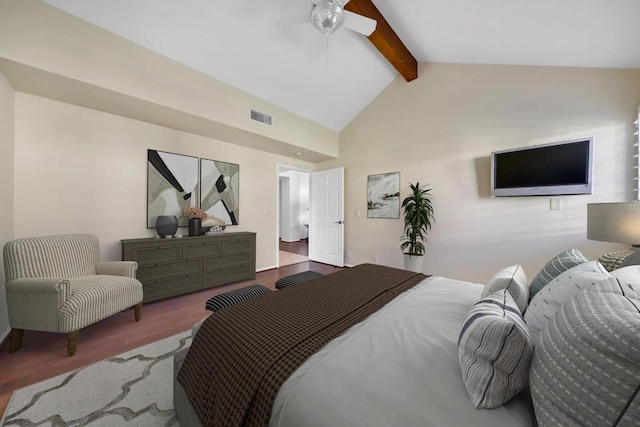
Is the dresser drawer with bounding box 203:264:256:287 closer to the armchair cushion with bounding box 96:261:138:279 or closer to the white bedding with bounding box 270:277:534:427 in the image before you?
the armchair cushion with bounding box 96:261:138:279

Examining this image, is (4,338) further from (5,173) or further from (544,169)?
(544,169)

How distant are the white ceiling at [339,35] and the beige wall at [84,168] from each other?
3.35 ft

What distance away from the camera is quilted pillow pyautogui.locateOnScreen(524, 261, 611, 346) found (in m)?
0.90

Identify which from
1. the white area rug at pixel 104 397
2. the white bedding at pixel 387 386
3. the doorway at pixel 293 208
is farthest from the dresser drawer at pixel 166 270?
the doorway at pixel 293 208

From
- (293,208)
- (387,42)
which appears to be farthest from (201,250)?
(293,208)

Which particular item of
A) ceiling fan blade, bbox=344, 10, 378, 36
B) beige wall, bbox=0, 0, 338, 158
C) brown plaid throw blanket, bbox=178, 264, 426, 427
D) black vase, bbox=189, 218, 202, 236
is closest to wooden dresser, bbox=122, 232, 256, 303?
black vase, bbox=189, 218, 202, 236

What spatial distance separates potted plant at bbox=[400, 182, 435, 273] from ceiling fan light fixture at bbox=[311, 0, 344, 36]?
220cm

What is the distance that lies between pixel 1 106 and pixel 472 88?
4.88 m

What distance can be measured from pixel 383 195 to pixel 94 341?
3911mm

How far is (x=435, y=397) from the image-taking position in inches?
27.9

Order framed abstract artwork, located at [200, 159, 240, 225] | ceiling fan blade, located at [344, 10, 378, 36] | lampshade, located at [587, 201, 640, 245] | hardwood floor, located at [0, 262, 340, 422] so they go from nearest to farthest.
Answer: lampshade, located at [587, 201, 640, 245], hardwood floor, located at [0, 262, 340, 422], ceiling fan blade, located at [344, 10, 378, 36], framed abstract artwork, located at [200, 159, 240, 225]

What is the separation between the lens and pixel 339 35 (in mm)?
2908

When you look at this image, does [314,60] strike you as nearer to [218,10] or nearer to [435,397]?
[218,10]

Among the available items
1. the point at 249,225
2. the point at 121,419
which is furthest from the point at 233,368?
the point at 249,225
